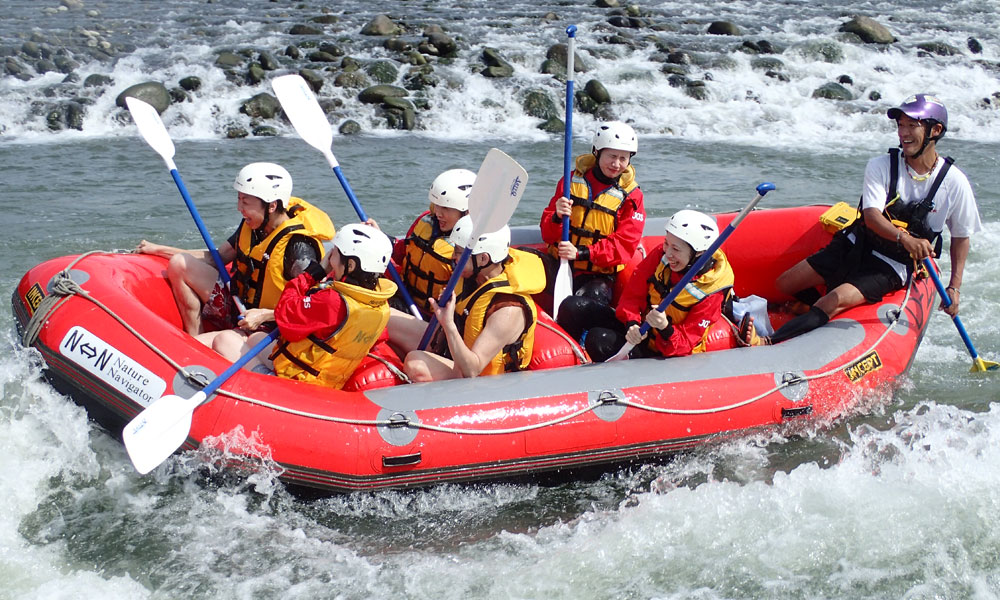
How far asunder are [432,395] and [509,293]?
20.7 inches

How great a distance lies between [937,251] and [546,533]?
2.41 metres

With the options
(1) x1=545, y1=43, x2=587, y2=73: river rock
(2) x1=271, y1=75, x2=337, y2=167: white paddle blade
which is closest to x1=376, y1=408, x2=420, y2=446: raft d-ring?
(2) x1=271, y1=75, x2=337, y2=167: white paddle blade

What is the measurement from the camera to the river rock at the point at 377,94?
462 inches

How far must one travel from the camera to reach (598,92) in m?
12.3

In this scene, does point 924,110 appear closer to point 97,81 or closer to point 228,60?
point 228,60

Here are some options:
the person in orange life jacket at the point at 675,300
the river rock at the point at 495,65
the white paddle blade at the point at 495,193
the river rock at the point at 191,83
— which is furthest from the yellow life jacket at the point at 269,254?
the river rock at the point at 495,65

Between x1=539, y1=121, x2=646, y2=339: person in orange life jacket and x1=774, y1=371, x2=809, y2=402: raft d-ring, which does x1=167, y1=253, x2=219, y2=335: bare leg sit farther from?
x1=774, y1=371, x2=809, y2=402: raft d-ring

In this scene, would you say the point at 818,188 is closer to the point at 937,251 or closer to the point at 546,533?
the point at 937,251

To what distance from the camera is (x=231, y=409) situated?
3809mm

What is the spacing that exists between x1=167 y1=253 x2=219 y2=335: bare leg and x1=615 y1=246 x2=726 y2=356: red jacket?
1933mm

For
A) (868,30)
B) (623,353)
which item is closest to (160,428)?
(623,353)

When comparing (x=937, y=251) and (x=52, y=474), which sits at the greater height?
(x=937, y=251)

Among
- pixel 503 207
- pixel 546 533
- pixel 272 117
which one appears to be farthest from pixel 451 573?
pixel 272 117

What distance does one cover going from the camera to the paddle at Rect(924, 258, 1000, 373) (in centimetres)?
478
